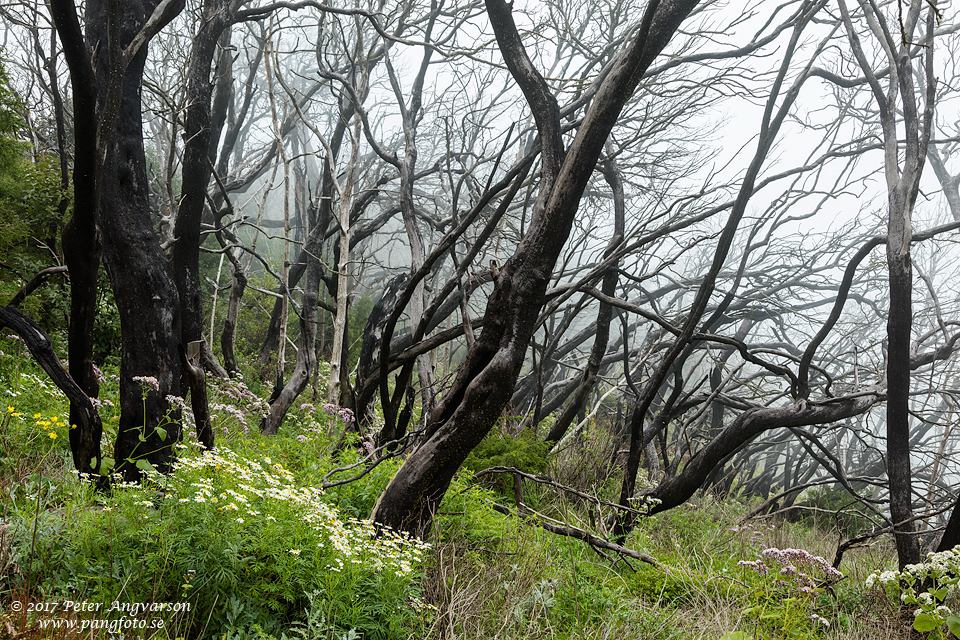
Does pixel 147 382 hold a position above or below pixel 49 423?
above

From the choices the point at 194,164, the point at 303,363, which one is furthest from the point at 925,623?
the point at 303,363

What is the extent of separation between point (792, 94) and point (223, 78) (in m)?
6.11

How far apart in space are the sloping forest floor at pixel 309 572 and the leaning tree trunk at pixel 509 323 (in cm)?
32

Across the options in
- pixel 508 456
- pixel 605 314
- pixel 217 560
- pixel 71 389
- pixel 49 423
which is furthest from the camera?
pixel 605 314

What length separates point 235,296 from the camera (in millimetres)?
7352

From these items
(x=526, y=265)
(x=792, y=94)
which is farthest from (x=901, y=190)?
(x=526, y=265)

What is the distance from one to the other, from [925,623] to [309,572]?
219 centimetres

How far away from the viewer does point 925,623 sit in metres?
1.80

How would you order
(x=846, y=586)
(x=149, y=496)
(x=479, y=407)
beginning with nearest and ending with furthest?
(x=149, y=496)
(x=479, y=407)
(x=846, y=586)

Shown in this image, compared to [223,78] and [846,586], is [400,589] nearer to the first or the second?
[846,586]

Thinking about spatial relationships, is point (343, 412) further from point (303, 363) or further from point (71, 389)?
point (71, 389)

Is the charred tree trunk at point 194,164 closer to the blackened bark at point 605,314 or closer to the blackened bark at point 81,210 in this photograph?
the blackened bark at point 81,210

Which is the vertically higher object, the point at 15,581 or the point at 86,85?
the point at 86,85

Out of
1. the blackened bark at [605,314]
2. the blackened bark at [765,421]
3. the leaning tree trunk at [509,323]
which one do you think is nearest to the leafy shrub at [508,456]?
the blackened bark at [605,314]
